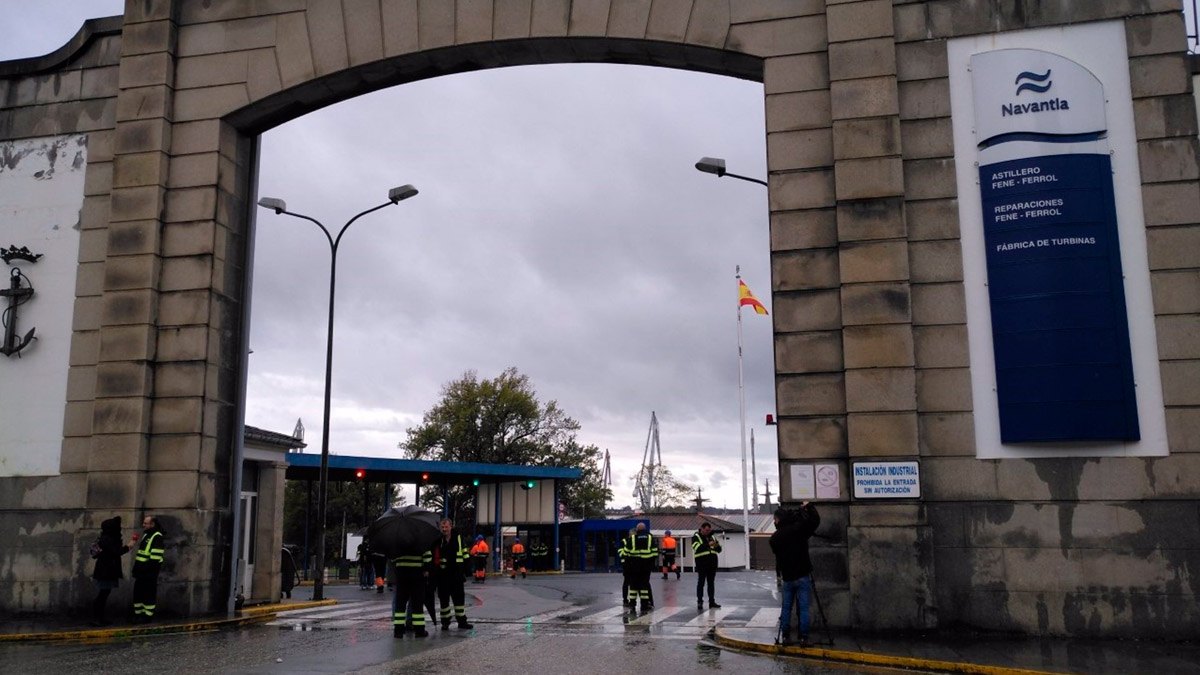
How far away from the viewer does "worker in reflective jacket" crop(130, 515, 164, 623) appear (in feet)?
55.1

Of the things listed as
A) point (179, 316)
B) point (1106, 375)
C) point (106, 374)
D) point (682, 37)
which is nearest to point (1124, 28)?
point (1106, 375)

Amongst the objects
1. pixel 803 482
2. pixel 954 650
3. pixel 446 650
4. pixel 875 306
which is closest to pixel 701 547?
pixel 803 482

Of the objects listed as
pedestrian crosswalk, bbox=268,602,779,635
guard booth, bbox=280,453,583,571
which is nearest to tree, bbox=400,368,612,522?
guard booth, bbox=280,453,583,571

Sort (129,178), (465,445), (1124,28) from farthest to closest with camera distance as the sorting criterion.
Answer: (465,445) → (129,178) → (1124,28)

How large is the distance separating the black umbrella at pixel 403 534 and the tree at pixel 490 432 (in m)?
57.2

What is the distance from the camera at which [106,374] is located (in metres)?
18.5

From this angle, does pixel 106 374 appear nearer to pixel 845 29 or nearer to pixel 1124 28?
pixel 845 29

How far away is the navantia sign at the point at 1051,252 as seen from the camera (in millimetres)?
14781

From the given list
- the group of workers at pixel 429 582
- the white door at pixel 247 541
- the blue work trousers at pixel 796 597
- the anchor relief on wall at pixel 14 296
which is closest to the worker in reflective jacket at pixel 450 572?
the group of workers at pixel 429 582

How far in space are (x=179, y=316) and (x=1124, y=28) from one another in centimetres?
1652

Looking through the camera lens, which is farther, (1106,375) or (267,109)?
(267,109)

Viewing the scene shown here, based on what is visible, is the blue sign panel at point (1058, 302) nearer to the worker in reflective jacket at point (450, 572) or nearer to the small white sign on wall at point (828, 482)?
the small white sign on wall at point (828, 482)

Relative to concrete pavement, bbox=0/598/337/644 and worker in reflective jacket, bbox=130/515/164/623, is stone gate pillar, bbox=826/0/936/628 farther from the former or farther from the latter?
worker in reflective jacket, bbox=130/515/164/623

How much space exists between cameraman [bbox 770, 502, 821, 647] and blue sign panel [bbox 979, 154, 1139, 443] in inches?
145
